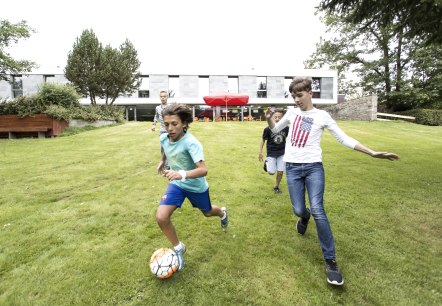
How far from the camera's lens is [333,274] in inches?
118

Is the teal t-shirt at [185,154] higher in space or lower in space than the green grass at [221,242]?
higher

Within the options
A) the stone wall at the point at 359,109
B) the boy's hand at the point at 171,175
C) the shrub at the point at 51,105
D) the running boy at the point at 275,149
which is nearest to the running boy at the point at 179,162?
the boy's hand at the point at 171,175

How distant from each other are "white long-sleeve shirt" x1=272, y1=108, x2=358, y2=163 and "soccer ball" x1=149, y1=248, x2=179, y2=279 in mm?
1822

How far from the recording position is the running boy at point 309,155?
3.12 meters

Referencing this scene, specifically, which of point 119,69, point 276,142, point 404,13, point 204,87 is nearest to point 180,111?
point 276,142

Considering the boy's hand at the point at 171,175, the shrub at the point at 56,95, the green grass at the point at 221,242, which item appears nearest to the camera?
the boy's hand at the point at 171,175

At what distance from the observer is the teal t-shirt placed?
3.05 m

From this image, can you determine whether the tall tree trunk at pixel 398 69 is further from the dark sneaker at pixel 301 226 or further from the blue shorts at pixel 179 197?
the blue shorts at pixel 179 197

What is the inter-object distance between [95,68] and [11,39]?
6.38 metres

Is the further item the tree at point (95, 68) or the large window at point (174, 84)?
the large window at point (174, 84)

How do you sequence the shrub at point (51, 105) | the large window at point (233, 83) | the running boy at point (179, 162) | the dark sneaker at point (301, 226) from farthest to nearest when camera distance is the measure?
1. the large window at point (233, 83)
2. the shrub at point (51, 105)
3. the dark sneaker at point (301, 226)
4. the running boy at point (179, 162)

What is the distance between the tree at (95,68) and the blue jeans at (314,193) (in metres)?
22.6

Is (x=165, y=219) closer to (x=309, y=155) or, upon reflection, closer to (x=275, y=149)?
(x=309, y=155)

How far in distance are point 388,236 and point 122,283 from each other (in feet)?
12.4
